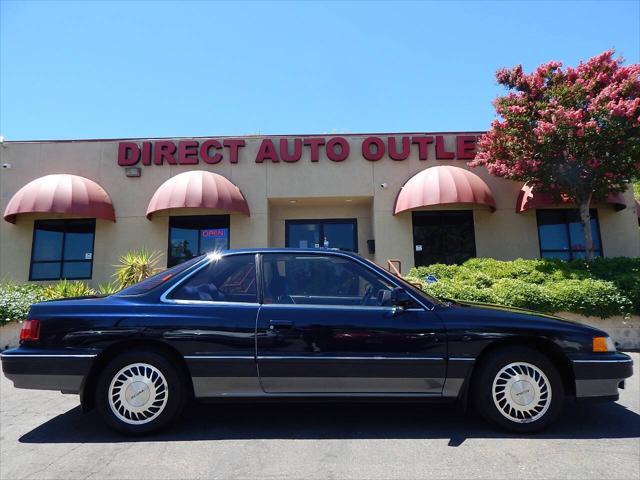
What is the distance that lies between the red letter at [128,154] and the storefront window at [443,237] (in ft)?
28.2

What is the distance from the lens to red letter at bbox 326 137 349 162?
12680 millimetres

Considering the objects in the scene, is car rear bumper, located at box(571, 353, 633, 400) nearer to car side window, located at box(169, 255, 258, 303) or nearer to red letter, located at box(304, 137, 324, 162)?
car side window, located at box(169, 255, 258, 303)

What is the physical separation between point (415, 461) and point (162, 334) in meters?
2.24

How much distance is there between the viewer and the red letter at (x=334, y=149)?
1268 cm

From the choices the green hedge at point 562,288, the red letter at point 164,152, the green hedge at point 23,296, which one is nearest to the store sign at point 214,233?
the red letter at point 164,152

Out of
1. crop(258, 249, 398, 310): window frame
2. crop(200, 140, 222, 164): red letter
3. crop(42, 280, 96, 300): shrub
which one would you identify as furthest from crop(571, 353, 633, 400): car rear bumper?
crop(200, 140, 222, 164): red letter

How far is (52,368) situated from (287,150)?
10.1 m

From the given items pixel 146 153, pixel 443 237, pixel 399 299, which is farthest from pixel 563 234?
pixel 146 153

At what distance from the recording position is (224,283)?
12.7 ft

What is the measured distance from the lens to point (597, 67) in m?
10.3

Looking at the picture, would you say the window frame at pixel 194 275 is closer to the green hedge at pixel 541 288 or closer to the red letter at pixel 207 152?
the green hedge at pixel 541 288

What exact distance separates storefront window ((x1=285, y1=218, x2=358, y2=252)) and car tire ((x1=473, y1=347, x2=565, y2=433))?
31.8 feet

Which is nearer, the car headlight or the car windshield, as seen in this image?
the car headlight

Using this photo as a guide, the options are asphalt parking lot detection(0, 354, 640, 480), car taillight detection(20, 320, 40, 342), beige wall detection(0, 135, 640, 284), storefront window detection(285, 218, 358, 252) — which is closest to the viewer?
asphalt parking lot detection(0, 354, 640, 480)
